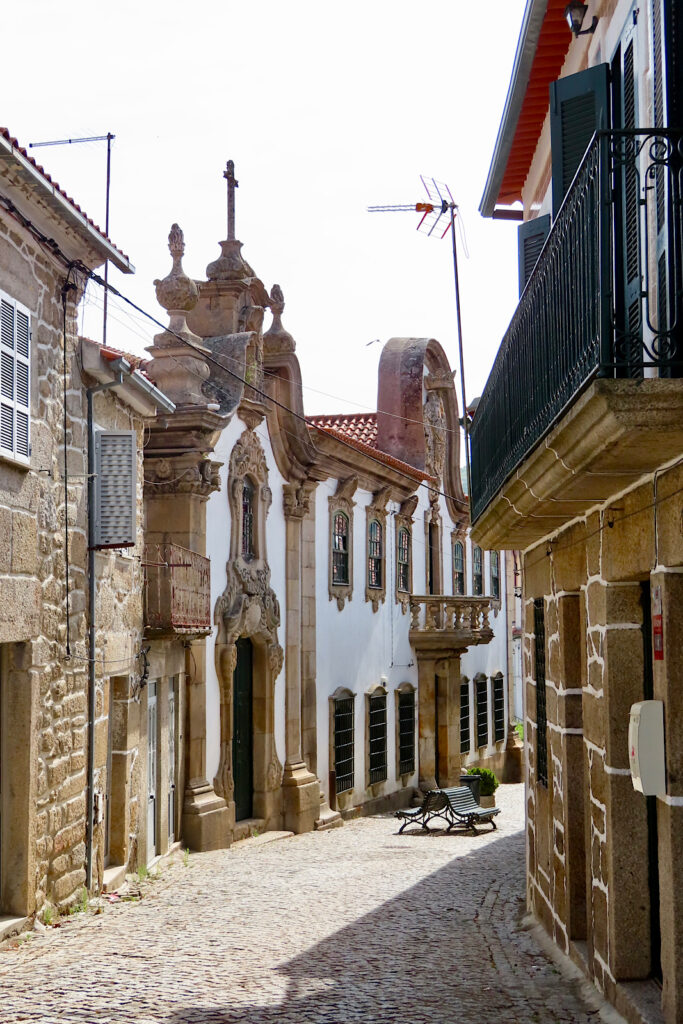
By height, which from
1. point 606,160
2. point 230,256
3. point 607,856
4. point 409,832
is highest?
point 230,256

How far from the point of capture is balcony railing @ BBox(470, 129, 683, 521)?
484 centimetres

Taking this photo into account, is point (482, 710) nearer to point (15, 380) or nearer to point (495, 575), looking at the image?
point (495, 575)

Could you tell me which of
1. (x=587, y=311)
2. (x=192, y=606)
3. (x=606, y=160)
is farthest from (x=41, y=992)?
(x=192, y=606)

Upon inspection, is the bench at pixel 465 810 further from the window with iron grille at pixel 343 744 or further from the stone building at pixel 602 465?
the stone building at pixel 602 465

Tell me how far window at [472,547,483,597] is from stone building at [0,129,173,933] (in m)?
21.2

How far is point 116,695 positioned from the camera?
42.7 feet

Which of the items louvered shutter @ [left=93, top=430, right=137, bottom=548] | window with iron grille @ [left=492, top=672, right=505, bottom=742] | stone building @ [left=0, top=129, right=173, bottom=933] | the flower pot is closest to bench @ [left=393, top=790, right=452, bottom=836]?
the flower pot

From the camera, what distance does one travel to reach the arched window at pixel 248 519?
18906 millimetres

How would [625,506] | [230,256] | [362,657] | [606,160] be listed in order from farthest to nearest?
[362,657] < [230,256] < [625,506] < [606,160]

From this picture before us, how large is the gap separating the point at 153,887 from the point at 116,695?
203 cm

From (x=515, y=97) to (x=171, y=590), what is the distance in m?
6.81

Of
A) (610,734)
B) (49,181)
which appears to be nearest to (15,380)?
(49,181)

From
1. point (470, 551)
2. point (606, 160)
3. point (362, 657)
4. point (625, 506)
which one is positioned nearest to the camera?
point (606, 160)

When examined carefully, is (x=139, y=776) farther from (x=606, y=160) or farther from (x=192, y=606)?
(x=606, y=160)
